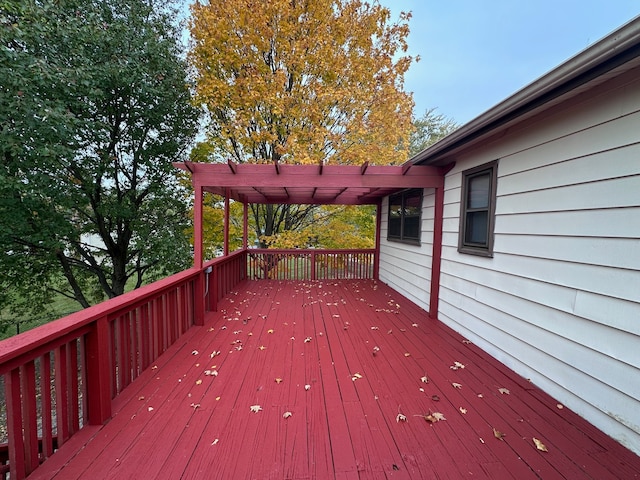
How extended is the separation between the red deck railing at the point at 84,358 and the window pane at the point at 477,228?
3.44 metres

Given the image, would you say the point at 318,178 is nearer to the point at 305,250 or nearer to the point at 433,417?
the point at 433,417

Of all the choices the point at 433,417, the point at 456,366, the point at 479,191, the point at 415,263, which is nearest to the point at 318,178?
the point at 479,191

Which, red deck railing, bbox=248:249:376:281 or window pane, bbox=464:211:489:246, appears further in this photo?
red deck railing, bbox=248:249:376:281

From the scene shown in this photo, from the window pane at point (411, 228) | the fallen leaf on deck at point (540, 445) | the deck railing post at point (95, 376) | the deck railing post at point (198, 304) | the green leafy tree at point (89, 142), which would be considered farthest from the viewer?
the window pane at point (411, 228)

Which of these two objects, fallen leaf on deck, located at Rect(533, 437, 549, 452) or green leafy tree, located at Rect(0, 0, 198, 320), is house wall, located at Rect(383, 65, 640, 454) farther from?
green leafy tree, located at Rect(0, 0, 198, 320)

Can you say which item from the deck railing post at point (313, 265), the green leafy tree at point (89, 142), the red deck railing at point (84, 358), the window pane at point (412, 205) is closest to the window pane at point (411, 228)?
the window pane at point (412, 205)

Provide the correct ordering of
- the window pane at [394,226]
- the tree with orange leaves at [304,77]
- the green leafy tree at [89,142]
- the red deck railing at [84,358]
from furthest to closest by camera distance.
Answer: the tree with orange leaves at [304,77] < the window pane at [394,226] < the green leafy tree at [89,142] < the red deck railing at [84,358]

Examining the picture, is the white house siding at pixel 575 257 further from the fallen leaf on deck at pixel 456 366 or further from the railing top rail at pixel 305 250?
the railing top rail at pixel 305 250

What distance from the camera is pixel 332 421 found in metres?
1.86

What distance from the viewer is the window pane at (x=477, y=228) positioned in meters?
3.05

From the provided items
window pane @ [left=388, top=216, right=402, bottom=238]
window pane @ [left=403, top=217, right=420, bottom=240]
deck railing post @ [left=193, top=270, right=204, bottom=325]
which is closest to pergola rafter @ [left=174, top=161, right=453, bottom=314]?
deck railing post @ [left=193, top=270, right=204, bottom=325]

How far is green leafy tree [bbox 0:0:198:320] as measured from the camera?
4523 mm

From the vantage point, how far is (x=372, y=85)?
6.94 meters

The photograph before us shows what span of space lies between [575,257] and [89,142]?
28.0ft
